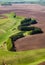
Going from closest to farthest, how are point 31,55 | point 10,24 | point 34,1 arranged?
point 31,55 → point 10,24 → point 34,1

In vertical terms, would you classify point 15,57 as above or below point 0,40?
below

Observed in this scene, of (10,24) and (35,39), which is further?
(10,24)

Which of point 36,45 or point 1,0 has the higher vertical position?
A: point 1,0

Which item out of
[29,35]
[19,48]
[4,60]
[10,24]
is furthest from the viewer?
[10,24]

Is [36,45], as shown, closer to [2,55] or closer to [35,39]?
[35,39]

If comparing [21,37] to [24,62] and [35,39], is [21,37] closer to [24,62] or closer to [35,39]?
[35,39]

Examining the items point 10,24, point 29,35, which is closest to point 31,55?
point 29,35

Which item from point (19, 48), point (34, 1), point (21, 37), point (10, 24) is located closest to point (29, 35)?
point (21, 37)

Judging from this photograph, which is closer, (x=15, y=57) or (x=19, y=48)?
(x=15, y=57)

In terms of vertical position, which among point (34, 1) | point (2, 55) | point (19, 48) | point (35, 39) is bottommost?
point (2, 55)
